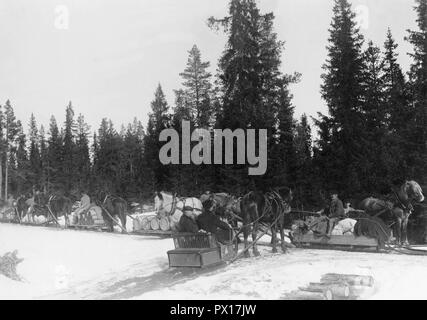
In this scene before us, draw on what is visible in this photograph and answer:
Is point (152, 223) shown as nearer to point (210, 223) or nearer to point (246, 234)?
point (246, 234)

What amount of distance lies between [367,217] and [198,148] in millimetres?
17936

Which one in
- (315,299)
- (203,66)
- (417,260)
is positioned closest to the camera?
(315,299)

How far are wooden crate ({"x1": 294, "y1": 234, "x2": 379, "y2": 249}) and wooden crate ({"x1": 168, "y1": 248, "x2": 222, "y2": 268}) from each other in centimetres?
406

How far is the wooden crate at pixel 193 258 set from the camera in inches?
404

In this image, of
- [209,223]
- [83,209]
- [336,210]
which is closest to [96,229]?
[83,209]

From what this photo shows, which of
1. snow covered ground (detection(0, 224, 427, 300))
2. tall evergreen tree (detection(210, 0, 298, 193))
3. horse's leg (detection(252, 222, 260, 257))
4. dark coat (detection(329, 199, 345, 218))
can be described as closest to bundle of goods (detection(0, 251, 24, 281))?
snow covered ground (detection(0, 224, 427, 300))

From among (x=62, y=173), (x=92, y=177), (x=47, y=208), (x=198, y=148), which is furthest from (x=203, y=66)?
(x=62, y=173)

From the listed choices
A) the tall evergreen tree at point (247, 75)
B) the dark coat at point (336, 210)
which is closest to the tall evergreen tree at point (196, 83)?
the tall evergreen tree at point (247, 75)

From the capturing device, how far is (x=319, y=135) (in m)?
26.8

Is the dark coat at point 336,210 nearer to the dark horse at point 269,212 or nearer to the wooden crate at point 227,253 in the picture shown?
the dark horse at point 269,212

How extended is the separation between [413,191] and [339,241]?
2327mm

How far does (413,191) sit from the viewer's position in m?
13.3

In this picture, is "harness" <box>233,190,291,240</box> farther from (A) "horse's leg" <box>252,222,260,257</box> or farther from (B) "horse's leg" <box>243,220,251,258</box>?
(B) "horse's leg" <box>243,220,251,258</box>
